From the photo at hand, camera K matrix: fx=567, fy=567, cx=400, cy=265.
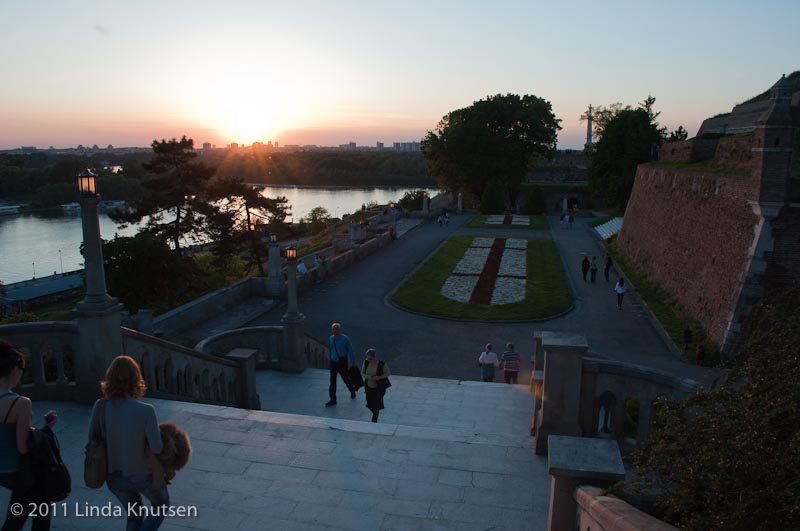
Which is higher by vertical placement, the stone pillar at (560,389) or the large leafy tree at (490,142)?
the large leafy tree at (490,142)

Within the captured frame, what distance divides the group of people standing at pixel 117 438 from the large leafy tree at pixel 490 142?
5101cm

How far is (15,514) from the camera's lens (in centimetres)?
413

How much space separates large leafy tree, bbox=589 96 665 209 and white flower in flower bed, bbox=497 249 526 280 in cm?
1763

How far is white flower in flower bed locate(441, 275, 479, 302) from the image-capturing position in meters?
22.1

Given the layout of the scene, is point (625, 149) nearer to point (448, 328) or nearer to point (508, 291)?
point (508, 291)

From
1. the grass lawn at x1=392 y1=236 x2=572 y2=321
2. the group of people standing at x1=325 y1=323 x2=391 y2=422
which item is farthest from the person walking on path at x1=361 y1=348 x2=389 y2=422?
the grass lawn at x1=392 y1=236 x2=572 y2=321

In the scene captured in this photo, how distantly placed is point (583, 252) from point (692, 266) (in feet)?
46.5

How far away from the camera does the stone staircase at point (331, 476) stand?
4.95 metres

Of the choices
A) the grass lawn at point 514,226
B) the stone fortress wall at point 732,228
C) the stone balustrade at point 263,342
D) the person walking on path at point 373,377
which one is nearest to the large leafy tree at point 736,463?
the person walking on path at point 373,377

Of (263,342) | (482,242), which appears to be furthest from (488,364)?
(482,242)

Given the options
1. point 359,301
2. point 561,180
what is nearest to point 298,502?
point 359,301

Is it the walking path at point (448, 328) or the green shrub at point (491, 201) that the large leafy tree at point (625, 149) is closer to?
the green shrub at point (491, 201)

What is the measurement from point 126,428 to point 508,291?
20.2 meters

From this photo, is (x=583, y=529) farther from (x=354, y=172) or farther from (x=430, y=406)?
(x=354, y=172)
